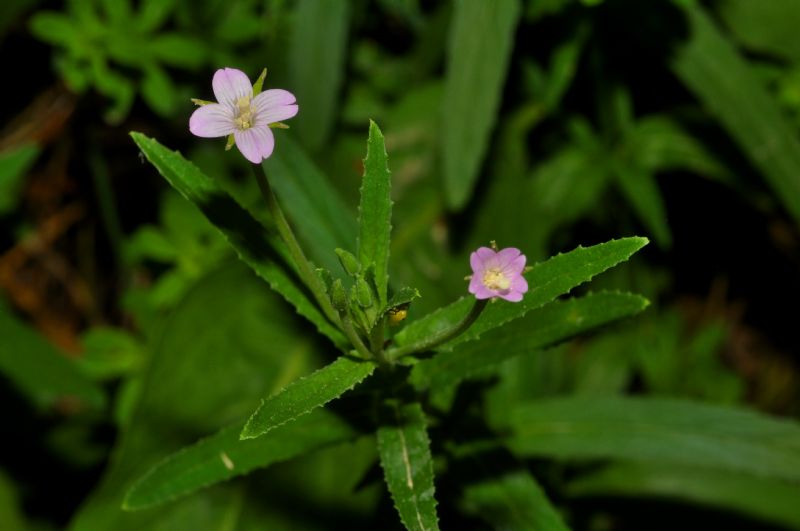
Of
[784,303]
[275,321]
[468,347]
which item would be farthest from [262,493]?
[784,303]

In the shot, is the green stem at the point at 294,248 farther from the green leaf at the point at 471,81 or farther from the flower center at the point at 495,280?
the green leaf at the point at 471,81

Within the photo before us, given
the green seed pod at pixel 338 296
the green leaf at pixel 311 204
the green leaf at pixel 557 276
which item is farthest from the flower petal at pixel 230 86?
the green leaf at pixel 311 204

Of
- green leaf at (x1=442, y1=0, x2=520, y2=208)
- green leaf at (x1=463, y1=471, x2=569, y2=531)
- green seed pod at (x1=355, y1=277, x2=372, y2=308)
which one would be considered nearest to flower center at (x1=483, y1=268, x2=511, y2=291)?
green seed pod at (x1=355, y1=277, x2=372, y2=308)

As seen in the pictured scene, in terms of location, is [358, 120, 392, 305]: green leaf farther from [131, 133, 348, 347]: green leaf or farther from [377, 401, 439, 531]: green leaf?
[377, 401, 439, 531]: green leaf

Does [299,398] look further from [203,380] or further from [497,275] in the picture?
[203,380]

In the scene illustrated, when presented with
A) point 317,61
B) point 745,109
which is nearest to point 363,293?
point 317,61

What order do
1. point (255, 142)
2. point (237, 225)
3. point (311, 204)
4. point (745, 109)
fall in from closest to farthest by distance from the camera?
point (255, 142)
point (237, 225)
point (311, 204)
point (745, 109)

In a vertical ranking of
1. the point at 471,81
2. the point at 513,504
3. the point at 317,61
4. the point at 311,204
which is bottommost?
the point at 513,504

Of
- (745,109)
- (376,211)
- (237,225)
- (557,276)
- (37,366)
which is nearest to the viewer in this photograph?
(557,276)
